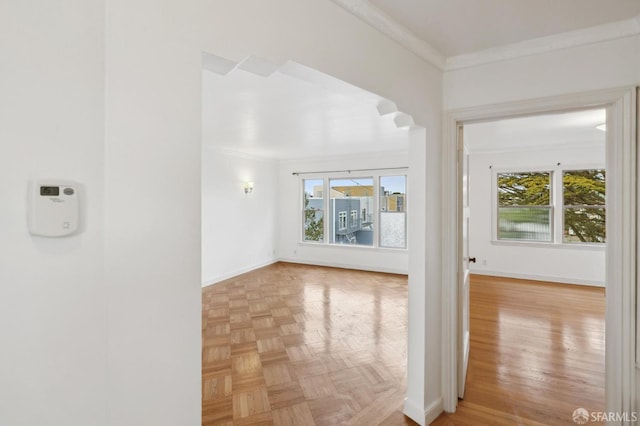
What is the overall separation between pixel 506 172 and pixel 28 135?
7114mm

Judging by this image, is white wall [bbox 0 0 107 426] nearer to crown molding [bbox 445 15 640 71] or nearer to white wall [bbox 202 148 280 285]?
crown molding [bbox 445 15 640 71]

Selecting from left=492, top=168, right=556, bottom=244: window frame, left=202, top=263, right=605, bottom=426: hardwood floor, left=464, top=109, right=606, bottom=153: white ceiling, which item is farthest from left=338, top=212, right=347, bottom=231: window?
left=492, top=168, right=556, bottom=244: window frame

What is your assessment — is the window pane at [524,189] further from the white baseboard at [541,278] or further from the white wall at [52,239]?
the white wall at [52,239]

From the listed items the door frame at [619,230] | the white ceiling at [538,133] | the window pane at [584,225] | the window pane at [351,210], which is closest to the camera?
the door frame at [619,230]

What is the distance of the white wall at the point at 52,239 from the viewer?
0.77 meters

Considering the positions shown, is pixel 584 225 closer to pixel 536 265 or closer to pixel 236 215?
pixel 536 265

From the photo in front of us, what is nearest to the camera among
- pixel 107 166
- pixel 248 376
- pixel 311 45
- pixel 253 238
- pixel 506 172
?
pixel 107 166

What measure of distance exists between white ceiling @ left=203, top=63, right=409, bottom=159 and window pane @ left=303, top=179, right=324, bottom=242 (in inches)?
50.3

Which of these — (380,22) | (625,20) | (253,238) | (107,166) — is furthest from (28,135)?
(253,238)

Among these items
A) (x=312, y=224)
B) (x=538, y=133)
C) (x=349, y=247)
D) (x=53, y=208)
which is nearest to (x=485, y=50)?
(x=53, y=208)

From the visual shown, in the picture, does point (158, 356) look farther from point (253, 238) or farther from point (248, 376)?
point (253, 238)

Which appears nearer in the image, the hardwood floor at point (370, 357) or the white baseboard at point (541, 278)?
the hardwood floor at point (370, 357)

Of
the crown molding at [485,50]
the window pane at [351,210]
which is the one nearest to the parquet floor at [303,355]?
the window pane at [351,210]

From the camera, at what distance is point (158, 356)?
0.99 m
